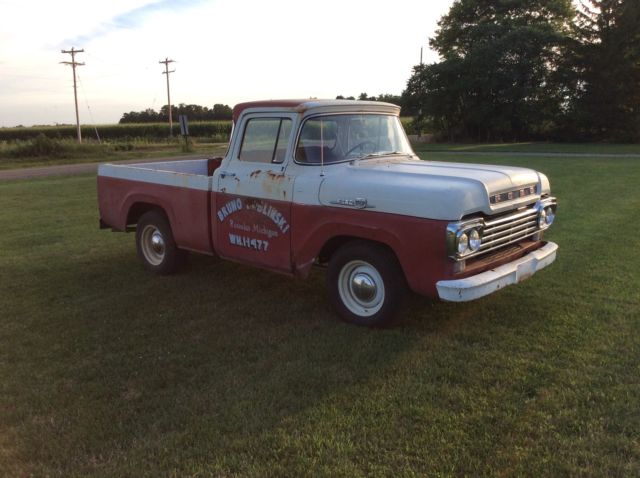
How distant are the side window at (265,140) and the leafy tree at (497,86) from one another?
34.2 m

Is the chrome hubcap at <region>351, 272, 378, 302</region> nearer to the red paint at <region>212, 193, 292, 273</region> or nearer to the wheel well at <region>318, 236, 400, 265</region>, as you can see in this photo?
the wheel well at <region>318, 236, 400, 265</region>

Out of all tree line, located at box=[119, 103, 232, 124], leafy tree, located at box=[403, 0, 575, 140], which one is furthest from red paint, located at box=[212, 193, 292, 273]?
tree line, located at box=[119, 103, 232, 124]

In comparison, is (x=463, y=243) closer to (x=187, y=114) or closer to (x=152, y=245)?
(x=152, y=245)

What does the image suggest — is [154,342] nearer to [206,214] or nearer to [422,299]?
[206,214]

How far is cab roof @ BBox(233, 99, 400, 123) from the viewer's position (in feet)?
16.6

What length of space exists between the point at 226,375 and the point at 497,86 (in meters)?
36.8

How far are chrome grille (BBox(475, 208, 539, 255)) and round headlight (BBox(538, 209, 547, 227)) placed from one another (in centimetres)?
5

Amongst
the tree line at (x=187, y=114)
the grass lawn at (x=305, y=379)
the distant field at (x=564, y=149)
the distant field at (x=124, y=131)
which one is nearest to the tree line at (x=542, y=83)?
the distant field at (x=564, y=149)

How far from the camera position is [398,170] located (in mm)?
4797

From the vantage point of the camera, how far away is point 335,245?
4.96 metres

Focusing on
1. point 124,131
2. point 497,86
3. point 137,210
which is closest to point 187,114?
point 124,131

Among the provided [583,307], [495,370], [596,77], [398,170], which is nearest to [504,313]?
[583,307]

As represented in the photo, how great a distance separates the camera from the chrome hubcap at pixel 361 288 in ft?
15.1

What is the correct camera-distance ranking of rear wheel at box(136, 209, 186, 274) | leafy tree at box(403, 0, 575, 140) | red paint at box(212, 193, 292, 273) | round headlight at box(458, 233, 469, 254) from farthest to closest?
1. leafy tree at box(403, 0, 575, 140)
2. rear wheel at box(136, 209, 186, 274)
3. red paint at box(212, 193, 292, 273)
4. round headlight at box(458, 233, 469, 254)
